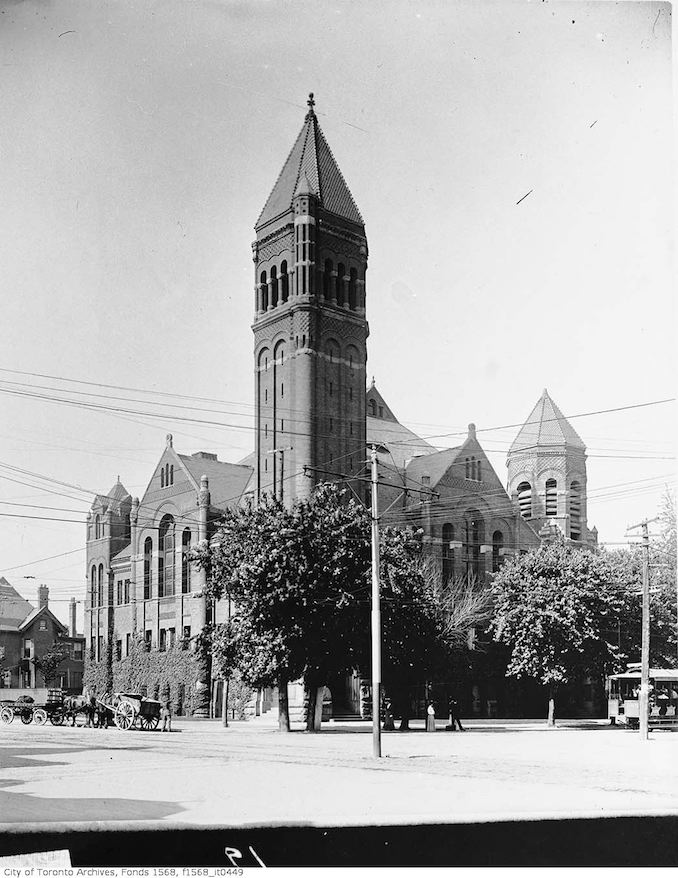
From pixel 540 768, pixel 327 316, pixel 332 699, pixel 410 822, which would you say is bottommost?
pixel 332 699

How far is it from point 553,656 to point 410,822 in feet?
107

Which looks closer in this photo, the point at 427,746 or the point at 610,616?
the point at 427,746

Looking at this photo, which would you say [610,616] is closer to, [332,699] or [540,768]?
[332,699]

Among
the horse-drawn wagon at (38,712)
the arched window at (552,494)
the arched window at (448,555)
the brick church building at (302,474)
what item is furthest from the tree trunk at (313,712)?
the arched window at (552,494)

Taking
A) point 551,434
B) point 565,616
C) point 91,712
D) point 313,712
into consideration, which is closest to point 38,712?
point 91,712

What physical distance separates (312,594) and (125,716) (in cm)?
915

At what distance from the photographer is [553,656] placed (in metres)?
44.7

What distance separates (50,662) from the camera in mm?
79938

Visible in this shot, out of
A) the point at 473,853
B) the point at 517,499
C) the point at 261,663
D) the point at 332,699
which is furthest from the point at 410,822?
the point at 517,499

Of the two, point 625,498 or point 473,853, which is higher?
point 625,498

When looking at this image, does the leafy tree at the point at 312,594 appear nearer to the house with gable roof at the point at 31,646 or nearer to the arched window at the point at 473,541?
the arched window at the point at 473,541

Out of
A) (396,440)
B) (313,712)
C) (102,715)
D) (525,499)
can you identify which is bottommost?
(102,715)

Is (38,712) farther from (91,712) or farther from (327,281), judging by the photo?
(327,281)

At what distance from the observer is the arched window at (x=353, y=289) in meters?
55.7
